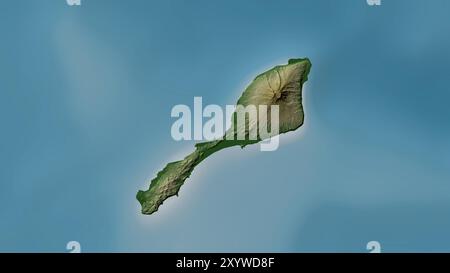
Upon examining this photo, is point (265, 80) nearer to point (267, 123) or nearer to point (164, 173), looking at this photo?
point (267, 123)

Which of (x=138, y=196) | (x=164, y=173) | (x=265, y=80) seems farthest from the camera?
(x=265, y=80)
